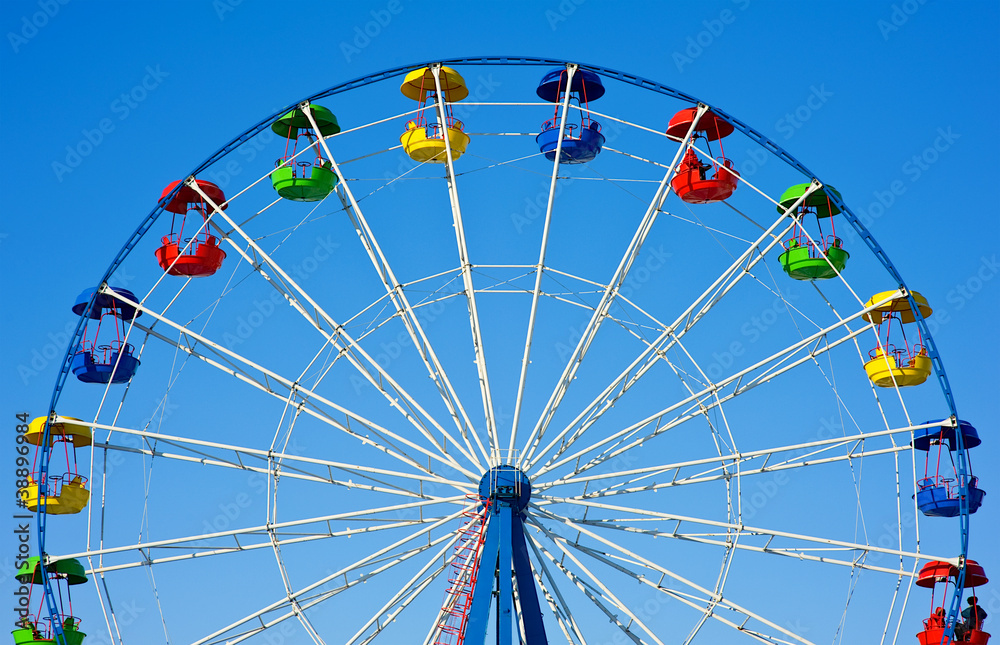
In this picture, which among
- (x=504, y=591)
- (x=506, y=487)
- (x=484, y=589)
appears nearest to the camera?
(x=484, y=589)

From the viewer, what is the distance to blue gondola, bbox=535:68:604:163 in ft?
97.1

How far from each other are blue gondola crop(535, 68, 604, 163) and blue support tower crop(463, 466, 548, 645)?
615 cm

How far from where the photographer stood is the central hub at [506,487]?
89.8ft

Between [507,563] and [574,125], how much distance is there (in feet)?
27.3

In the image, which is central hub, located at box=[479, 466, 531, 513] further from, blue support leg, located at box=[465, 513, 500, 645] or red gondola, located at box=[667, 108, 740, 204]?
red gondola, located at box=[667, 108, 740, 204]

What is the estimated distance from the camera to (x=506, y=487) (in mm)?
27375

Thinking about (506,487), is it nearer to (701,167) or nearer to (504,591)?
(504,591)

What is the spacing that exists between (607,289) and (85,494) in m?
10.4

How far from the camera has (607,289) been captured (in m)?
28.6

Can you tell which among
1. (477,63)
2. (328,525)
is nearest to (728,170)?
(477,63)

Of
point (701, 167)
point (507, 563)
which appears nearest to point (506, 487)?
point (507, 563)

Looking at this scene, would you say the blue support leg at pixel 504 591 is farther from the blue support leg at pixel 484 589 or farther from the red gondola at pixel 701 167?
the red gondola at pixel 701 167

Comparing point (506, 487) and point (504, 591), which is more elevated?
point (506, 487)

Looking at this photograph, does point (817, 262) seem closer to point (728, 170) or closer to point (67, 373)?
point (728, 170)
